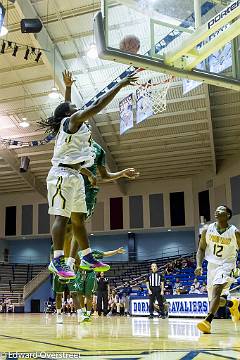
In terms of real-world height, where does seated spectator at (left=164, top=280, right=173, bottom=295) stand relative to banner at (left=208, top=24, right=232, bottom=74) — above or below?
below

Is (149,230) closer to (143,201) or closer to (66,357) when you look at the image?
(143,201)

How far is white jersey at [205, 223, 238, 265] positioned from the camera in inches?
207

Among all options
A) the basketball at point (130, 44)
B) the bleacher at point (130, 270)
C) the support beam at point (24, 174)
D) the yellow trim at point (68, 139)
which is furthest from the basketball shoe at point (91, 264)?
the bleacher at point (130, 270)

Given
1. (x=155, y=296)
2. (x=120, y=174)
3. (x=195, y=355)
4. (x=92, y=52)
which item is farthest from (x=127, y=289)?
(x=195, y=355)

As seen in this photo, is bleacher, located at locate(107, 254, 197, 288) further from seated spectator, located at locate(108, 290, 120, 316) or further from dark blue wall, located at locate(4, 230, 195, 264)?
seated spectator, located at locate(108, 290, 120, 316)

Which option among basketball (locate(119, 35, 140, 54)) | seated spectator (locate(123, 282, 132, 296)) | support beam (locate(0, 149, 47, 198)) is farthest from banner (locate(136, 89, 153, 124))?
support beam (locate(0, 149, 47, 198))

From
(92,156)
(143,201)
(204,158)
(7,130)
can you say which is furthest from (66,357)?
(143,201)

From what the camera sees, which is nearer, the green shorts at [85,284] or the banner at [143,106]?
the green shorts at [85,284]

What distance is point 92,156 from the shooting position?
411cm

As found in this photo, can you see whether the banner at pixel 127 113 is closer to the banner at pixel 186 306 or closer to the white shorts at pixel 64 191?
the banner at pixel 186 306

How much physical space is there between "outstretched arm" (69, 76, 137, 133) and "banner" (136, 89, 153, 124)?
33.9 feet

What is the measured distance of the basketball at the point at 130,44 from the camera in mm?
6645

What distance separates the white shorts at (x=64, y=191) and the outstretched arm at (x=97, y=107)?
0.40m

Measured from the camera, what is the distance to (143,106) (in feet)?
47.5
